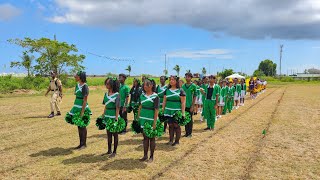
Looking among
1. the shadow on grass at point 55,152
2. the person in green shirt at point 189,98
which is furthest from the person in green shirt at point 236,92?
the shadow on grass at point 55,152

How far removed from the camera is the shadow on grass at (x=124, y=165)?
23.5 feet

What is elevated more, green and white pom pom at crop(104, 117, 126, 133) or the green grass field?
green and white pom pom at crop(104, 117, 126, 133)

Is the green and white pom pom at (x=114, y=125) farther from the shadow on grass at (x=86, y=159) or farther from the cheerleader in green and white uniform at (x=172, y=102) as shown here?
the cheerleader in green and white uniform at (x=172, y=102)

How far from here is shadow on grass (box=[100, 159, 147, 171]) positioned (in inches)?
282

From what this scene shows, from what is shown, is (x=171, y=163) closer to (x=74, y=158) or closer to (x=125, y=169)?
(x=125, y=169)

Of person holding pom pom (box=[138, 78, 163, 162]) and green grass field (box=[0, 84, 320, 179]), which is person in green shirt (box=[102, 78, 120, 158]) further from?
green grass field (box=[0, 84, 320, 179])

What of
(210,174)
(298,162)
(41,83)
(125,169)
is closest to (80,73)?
(125,169)

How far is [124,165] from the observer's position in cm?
738

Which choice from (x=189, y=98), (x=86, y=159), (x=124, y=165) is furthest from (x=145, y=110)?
(x=189, y=98)

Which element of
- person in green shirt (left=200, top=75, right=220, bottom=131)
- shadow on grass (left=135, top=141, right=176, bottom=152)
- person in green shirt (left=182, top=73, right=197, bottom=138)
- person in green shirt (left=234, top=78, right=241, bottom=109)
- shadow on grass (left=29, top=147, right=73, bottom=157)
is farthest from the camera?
person in green shirt (left=234, top=78, right=241, bottom=109)

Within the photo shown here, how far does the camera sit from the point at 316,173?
695 cm

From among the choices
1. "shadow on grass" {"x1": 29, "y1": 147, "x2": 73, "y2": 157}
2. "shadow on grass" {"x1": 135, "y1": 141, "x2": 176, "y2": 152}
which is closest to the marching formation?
"shadow on grass" {"x1": 135, "y1": 141, "x2": 176, "y2": 152}

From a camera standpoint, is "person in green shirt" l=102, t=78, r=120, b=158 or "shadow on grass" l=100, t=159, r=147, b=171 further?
"person in green shirt" l=102, t=78, r=120, b=158

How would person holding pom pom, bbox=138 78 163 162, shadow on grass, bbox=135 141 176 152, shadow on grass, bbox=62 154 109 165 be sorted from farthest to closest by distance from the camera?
shadow on grass, bbox=135 141 176 152
shadow on grass, bbox=62 154 109 165
person holding pom pom, bbox=138 78 163 162
